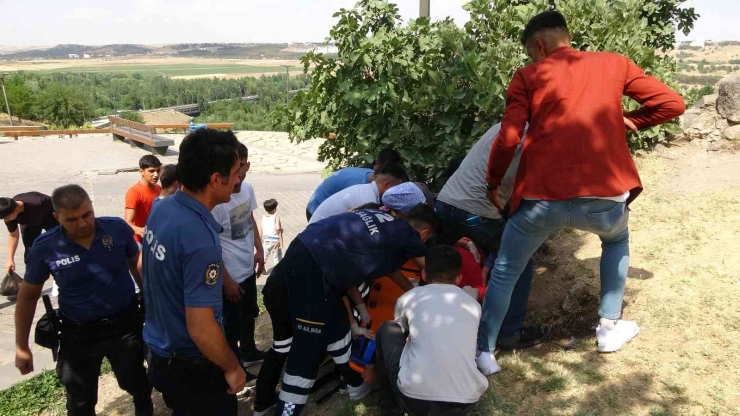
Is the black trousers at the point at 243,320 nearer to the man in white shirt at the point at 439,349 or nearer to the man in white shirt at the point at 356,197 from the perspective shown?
the man in white shirt at the point at 356,197

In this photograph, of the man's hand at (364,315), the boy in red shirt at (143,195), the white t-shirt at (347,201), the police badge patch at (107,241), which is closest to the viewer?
the police badge patch at (107,241)

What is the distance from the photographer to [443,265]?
2.81 m

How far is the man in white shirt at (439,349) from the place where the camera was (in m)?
2.63

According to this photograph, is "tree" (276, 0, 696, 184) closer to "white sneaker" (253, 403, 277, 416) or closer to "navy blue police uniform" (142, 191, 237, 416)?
"white sneaker" (253, 403, 277, 416)

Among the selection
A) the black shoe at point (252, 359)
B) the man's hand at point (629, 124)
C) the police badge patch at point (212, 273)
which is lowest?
the black shoe at point (252, 359)

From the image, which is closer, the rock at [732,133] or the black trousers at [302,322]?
the black trousers at [302,322]

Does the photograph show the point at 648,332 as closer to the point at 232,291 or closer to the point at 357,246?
the point at 357,246

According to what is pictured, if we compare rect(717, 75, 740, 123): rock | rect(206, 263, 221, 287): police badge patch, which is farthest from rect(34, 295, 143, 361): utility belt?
rect(717, 75, 740, 123): rock

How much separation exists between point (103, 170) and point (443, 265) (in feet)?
52.5

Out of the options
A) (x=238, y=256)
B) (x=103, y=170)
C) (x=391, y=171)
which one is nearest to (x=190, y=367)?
(x=238, y=256)

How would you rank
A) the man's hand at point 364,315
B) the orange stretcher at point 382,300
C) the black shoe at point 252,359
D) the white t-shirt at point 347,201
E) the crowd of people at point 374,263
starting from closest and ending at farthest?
the crowd of people at point 374,263
the man's hand at point 364,315
the orange stretcher at point 382,300
the white t-shirt at point 347,201
the black shoe at point 252,359

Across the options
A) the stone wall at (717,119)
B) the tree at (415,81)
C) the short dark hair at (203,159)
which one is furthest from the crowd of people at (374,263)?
the stone wall at (717,119)

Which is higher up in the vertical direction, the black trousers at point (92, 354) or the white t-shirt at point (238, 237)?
the white t-shirt at point (238, 237)

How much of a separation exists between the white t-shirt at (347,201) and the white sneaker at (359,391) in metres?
1.13
